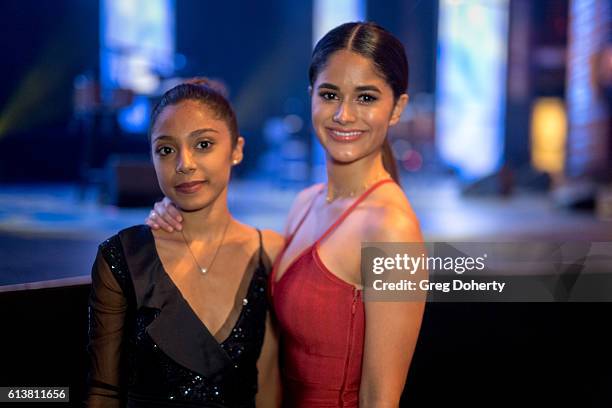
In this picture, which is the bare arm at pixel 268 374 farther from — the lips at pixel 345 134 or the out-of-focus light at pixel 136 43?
the out-of-focus light at pixel 136 43

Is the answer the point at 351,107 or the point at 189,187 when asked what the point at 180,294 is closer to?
the point at 189,187

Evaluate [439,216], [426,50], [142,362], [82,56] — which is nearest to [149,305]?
[142,362]

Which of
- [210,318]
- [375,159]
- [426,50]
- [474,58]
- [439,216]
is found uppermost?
[426,50]

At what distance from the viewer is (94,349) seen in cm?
140

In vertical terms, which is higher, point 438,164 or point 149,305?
point 438,164

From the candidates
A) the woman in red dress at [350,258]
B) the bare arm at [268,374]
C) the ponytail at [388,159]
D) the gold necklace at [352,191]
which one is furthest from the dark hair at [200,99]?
the bare arm at [268,374]

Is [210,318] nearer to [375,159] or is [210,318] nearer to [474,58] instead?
[375,159]

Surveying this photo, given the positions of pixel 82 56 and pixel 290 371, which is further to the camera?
pixel 82 56

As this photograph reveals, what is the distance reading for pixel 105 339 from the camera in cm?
140

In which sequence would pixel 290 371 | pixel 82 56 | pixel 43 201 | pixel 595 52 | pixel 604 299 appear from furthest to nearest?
pixel 82 56
pixel 595 52
pixel 43 201
pixel 604 299
pixel 290 371

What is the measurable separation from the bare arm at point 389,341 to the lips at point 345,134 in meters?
0.27

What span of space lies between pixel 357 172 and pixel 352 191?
0.18ft

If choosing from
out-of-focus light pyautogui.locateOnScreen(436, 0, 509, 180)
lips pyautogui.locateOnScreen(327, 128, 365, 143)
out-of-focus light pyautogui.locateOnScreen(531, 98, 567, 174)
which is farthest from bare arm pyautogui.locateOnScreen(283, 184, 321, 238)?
out-of-focus light pyautogui.locateOnScreen(531, 98, 567, 174)

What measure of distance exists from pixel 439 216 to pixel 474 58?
6.62 metres
